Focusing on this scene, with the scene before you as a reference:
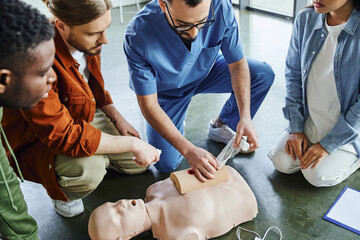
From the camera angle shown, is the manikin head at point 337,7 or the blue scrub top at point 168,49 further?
the blue scrub top at point 168,49

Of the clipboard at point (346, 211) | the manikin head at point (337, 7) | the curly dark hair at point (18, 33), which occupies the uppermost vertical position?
the curly dark hair at point (18, 33)

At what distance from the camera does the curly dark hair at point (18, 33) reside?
1.03 meters

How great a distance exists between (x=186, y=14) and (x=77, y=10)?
441 millimetres

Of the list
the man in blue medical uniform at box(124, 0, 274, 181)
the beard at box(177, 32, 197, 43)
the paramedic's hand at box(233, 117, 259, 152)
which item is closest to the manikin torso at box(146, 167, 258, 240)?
the man in blue medical uniform at box(124, 0, 274, 181)

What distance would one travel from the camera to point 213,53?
6.88ft

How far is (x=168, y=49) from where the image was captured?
1950 mm

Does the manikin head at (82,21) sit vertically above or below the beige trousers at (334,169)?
above

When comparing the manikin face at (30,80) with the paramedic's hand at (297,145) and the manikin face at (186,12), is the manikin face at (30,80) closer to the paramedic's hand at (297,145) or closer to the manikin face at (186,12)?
the manikin face at (186,12)

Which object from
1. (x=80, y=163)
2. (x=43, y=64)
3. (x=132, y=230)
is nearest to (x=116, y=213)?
(x=132, y=230)

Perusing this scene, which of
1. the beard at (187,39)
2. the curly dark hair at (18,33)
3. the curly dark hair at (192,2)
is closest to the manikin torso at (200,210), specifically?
the beard at (187,39)

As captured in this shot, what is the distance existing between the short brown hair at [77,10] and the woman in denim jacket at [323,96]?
3.21 ft

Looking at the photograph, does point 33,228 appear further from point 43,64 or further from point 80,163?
point 43,64

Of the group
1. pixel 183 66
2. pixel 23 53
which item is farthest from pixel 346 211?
pixel 23 53

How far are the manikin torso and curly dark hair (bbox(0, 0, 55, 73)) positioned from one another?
939 millimetres
